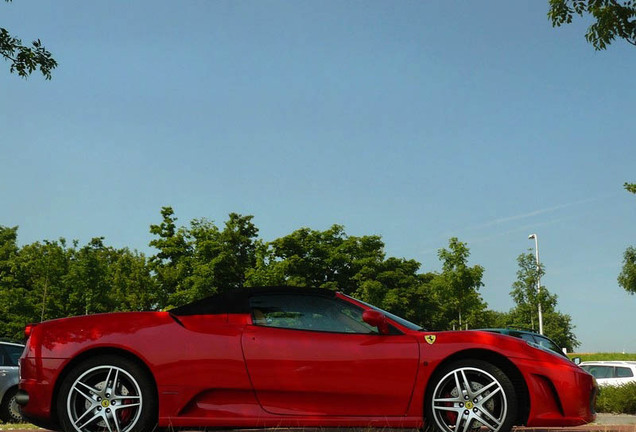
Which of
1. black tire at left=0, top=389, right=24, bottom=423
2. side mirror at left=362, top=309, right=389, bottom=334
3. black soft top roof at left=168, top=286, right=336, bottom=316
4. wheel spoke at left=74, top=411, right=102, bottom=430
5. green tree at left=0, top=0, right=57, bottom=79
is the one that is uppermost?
green tree at left=0, top=0, right=57, bottom=79

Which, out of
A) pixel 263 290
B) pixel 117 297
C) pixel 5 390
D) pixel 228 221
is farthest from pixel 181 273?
pixel 263 290

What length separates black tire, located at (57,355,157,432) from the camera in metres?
6.00

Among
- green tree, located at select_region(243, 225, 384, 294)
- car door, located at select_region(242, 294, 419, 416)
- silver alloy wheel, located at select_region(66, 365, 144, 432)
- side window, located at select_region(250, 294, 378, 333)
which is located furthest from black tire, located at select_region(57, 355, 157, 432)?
green tree, located at select_region(243, 225, 384, 294)

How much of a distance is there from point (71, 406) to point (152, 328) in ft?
3.07

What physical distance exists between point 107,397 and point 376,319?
2405 mm

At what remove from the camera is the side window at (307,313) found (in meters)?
6.20

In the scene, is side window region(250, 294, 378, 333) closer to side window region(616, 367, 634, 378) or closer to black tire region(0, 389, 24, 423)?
black tire region(0, 389, 24, 423)

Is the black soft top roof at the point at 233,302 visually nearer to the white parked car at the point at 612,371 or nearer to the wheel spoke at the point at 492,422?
the wheel spoke at the point at 492,422

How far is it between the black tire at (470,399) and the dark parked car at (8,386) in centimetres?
895

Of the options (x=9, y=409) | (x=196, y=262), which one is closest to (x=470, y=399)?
(x=9, y=409)

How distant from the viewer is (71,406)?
6.05 meters

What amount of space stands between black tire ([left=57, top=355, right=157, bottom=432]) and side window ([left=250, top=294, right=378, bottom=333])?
3.73 ft

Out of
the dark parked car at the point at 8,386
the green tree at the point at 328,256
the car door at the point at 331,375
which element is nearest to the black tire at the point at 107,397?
the car door at the point at 331,375

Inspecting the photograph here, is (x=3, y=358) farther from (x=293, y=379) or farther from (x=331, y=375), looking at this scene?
(x=331, y=375)
